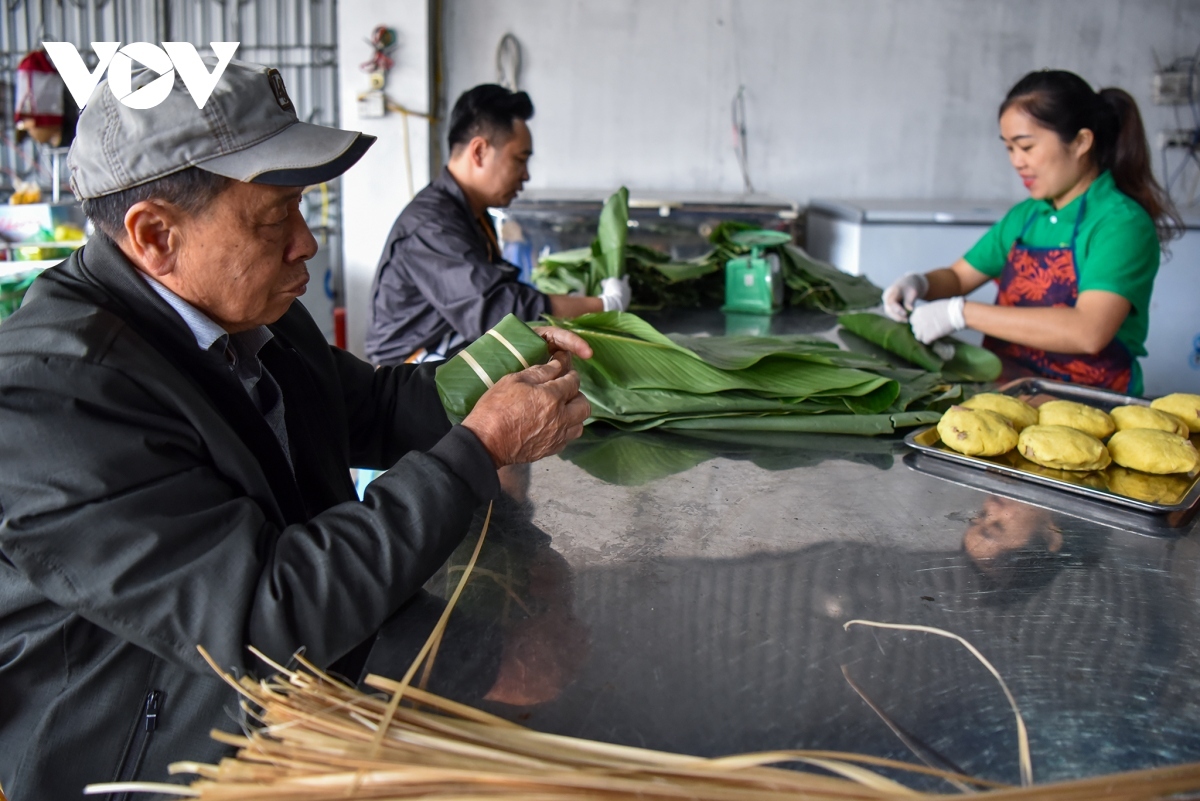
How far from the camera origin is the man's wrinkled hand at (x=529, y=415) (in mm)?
1146

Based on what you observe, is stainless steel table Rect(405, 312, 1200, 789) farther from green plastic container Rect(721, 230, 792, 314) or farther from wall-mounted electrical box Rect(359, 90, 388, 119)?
wall-mounted electrical box Rect(359, 90, 388, 119)

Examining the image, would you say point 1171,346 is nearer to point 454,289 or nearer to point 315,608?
point 454,289

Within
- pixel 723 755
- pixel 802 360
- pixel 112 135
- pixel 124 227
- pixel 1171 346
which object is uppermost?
pixel 112 135

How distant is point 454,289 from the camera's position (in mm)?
2760

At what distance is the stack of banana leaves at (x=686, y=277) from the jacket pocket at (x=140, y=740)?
7.11ft

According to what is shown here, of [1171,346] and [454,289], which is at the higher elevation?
[454,289]

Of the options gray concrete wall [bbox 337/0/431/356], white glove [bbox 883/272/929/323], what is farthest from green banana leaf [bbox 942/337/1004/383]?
A: gray concrete wall [bbox 337/0/431/356]

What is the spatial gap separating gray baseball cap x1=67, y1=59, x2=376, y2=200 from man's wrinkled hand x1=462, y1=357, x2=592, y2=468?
0.36 meters

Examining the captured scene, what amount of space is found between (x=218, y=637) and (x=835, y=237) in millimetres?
4616

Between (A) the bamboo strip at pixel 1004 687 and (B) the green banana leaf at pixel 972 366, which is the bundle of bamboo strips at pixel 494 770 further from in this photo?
(B) the green banana leaf at pixel 972 366

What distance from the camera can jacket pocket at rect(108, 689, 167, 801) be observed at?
99cm

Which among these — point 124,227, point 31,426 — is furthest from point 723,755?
point 124,227

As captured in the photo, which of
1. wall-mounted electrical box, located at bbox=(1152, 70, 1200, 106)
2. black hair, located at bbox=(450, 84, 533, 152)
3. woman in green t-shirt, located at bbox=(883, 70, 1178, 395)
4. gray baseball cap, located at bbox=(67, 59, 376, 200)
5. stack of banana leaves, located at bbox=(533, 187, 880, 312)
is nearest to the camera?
gray baseball cap, located at bbox=(67, 59, 376, 200)

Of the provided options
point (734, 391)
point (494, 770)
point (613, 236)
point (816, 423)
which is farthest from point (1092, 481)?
point (613, 236)
